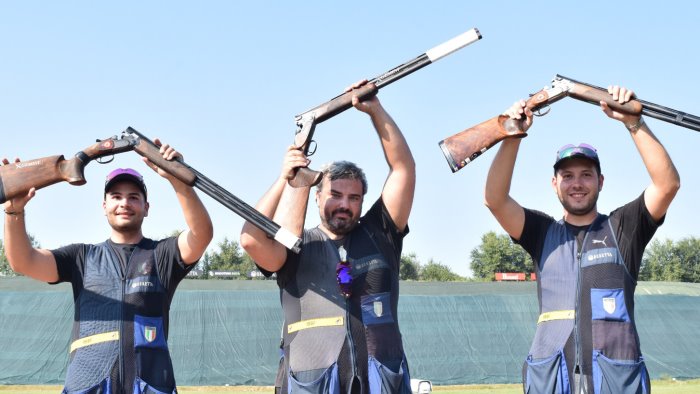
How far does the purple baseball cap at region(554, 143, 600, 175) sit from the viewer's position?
623cm

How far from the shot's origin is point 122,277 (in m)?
6.29

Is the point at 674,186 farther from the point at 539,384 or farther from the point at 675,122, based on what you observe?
the point at 539,384

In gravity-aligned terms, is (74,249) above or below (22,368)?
above

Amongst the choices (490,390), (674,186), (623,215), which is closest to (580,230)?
(623,215)

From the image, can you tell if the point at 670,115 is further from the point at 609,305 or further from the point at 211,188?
the point at 211,188

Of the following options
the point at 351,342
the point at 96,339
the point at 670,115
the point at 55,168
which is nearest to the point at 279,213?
the point at 351,342

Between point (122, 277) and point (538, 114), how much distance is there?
3.49m

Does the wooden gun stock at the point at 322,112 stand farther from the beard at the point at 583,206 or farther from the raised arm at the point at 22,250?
the raised arm at the point at 22,250

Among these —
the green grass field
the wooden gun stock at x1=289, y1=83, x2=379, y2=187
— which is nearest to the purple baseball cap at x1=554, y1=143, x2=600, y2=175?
the wooden gun stock at x1=289, y1=83, x2=379, y2=187

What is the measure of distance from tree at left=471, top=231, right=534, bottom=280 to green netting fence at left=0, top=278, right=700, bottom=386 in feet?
241

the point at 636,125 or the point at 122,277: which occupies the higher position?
the point at 636,125

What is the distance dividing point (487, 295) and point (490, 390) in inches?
154

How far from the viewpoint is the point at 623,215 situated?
609 cm

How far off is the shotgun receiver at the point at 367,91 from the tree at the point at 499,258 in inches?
3627
